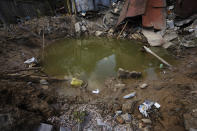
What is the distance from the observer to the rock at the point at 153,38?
434 cm

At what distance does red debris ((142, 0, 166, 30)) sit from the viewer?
5002 mm

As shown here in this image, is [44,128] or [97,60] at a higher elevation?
[97,60]

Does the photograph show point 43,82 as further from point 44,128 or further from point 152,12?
point 152,12

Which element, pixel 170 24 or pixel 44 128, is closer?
pixel 44 128

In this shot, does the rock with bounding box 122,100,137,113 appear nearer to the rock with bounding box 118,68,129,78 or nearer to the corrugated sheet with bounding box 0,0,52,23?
the rock with bounding box 118,68,129,78

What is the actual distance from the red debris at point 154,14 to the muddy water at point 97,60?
1238mm

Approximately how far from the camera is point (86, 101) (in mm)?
2277

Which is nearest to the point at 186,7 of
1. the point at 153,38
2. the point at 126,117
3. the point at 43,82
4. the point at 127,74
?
the point at 153,38

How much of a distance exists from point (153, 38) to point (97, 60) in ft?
9.06

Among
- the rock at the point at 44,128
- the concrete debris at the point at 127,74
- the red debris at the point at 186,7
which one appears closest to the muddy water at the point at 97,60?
the concrete debris at the point at 127,74

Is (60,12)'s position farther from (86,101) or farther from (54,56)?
(86,101)

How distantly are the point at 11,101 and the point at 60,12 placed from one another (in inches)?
350

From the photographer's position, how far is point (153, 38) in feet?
15.2

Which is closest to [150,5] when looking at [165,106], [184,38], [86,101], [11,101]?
[184,38]
